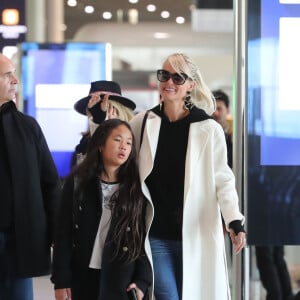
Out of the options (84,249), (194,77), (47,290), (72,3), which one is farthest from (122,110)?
(72,3)

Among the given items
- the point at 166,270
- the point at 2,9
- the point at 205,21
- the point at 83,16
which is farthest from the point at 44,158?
the point at 83,16

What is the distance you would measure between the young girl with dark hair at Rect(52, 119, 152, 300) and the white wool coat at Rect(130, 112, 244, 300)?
9 cm

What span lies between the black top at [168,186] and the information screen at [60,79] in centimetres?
332

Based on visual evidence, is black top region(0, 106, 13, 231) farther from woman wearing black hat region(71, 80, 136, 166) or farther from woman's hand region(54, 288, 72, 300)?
woman wearing black hat region(71, 80, 136, 166)

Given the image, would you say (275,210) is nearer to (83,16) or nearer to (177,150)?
(177,150)

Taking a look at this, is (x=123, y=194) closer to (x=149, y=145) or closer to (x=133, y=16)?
(x=149, y=145)

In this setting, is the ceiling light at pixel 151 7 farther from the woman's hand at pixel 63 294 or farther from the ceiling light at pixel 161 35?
the woman's hand at pixel 63 294

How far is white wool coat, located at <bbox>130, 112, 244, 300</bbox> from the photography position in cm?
299

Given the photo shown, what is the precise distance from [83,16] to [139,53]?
1.27 meters

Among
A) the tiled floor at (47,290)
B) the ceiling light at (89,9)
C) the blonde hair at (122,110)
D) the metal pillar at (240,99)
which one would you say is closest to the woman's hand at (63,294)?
the blonde hair at (122,110)

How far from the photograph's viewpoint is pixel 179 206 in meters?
2.99

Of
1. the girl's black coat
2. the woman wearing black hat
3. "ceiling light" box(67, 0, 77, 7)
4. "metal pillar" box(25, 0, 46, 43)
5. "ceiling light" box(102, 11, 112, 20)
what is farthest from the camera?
"ceiling light" box(102, 11, 112, 20)

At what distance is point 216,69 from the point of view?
11.4m

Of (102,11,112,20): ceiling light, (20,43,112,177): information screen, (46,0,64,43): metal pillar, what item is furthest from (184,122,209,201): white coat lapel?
(102,11,112,20): ceiling light
